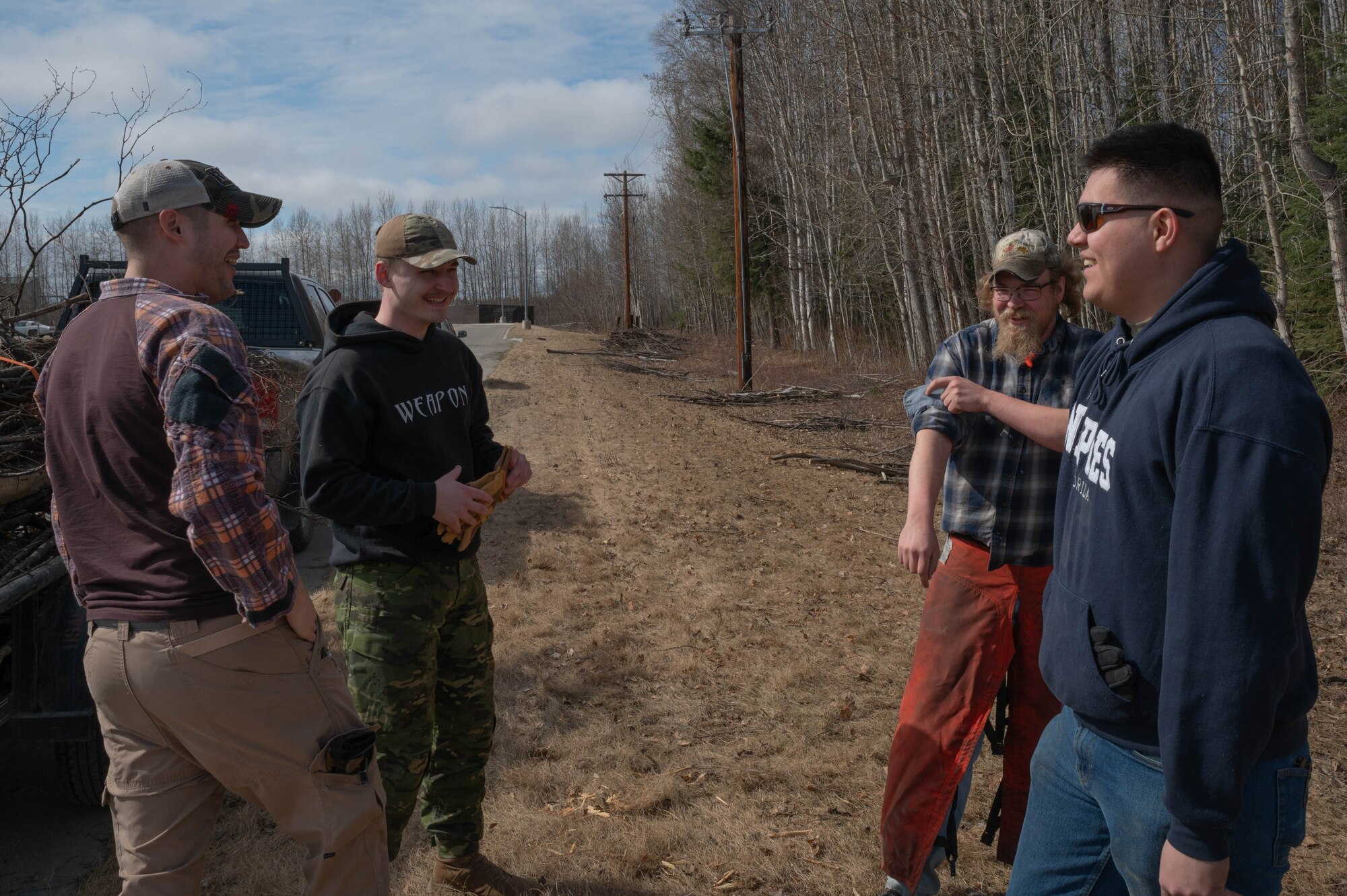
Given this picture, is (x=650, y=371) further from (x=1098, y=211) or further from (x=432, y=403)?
(x=1098, y=211)

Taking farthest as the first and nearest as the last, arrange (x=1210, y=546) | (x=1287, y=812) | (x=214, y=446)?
(x=214, y=446), (x=1287, y=812), (x=1210, y=546)

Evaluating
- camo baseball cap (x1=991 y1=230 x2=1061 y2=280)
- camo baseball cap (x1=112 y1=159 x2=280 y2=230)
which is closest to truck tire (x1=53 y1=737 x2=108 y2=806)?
camo baseball cap (x1=112 y1=159 x2=280 y2=230)

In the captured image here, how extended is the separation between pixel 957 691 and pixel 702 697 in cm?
235

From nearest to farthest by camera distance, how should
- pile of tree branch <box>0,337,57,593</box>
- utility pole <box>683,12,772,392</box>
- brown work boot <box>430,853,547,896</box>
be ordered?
1. brown work boot <box>430,853,547,896</box>
2. pile of tree branch <box>0,337,57,593</box>
3. utility pole <box>683,12,772,392</box>

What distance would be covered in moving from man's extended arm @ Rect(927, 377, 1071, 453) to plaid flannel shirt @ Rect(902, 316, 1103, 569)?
0.08 m

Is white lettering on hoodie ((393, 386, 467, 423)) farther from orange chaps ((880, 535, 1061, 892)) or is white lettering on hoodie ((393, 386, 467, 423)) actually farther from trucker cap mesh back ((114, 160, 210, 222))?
orange chaps ((880, 535, 1061, 892))

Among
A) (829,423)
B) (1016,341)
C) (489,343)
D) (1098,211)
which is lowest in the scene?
(829,423)

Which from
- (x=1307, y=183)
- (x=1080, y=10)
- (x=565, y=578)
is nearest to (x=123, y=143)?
(x=565, y=578)

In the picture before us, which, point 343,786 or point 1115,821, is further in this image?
point 343,786

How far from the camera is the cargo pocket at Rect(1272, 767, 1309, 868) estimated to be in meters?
1.67

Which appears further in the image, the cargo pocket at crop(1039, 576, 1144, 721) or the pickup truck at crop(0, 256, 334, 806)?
the pickup truck at crop(0, 256, 334, 806)

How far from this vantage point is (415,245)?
299 cm

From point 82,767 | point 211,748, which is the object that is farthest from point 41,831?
point 211,748

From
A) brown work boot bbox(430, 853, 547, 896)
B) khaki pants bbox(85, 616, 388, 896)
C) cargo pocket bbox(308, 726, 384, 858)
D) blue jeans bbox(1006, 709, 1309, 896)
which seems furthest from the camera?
A: brown work boot bbox(430, 853, 547, 896)
